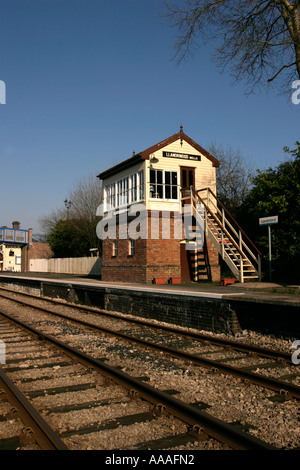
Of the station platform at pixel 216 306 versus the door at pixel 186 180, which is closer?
the station platform at pixel 216 306

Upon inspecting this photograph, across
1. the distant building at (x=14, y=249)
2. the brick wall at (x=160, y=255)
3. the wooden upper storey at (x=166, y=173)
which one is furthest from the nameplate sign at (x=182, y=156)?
the distant building at (x=14, y=249)

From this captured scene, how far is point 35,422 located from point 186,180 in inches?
672

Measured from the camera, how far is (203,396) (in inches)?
204

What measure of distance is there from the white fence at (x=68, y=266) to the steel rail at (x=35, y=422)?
3063cm

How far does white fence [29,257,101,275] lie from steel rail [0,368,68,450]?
3063cm

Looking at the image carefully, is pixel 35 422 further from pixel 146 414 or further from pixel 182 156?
pixel 182 156

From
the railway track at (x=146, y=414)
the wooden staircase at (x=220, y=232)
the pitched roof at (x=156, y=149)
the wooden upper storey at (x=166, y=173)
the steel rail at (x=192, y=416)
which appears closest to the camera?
the steel rail at (x=192, y=416)

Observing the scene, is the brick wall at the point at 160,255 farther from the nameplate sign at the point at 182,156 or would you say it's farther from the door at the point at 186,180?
the nameplate sign at the point at 182,156

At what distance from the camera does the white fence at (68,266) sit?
3693 centimetres

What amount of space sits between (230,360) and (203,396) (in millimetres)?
2018

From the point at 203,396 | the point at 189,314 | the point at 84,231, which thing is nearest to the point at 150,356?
the point at 203,396

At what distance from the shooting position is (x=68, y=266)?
43062 mm

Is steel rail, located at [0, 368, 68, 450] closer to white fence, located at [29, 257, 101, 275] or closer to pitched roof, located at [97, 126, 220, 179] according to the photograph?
pitched roof, located at [97, 126, 220, 179]

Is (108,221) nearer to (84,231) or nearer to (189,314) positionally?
(189,314)
